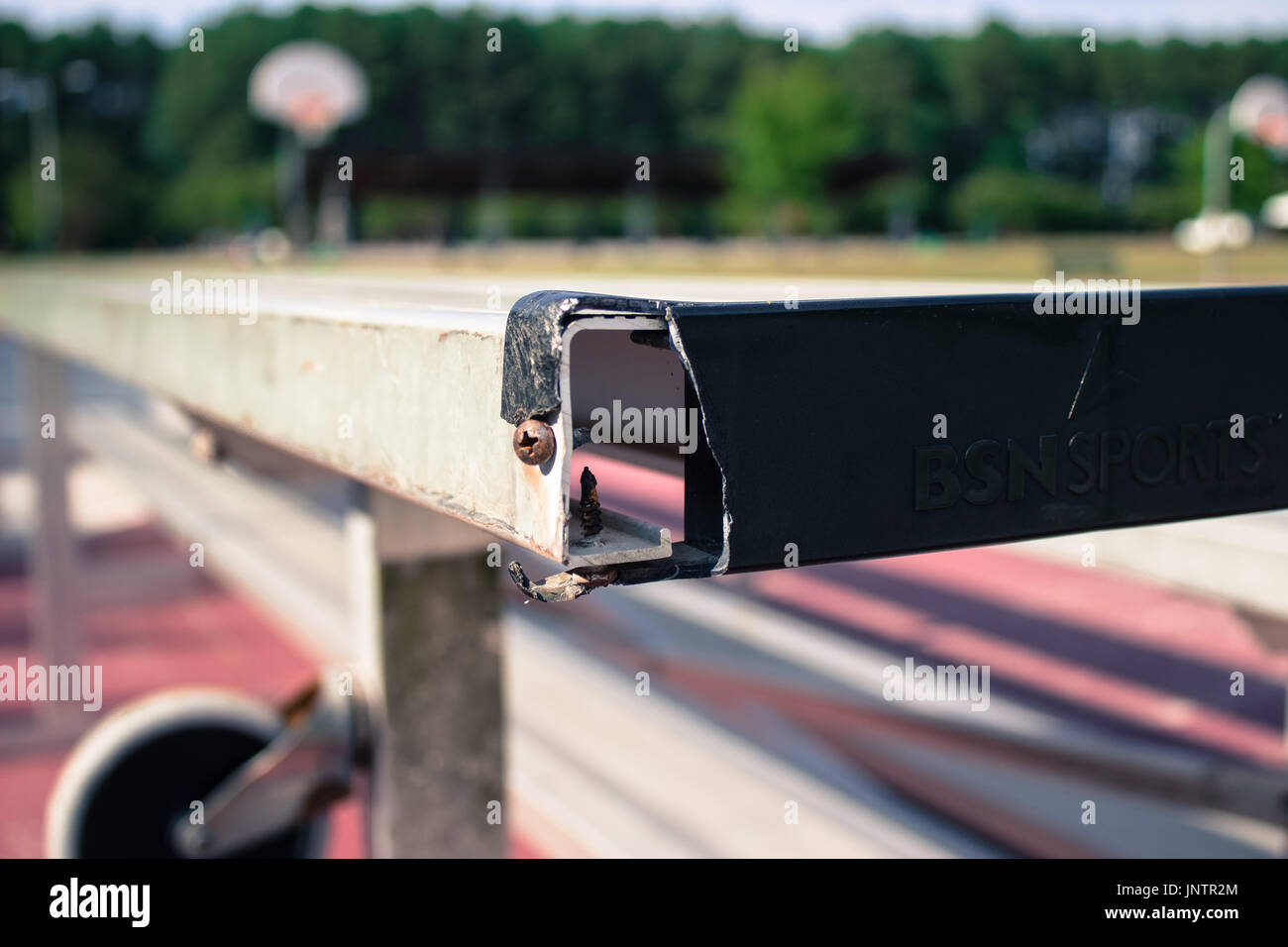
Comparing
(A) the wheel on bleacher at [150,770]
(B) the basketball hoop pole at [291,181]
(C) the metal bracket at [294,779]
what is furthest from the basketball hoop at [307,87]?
(C) the metal bracket at [294,779]

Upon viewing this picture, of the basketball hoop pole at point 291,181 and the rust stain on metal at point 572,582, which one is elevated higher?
the basketball hoop pole at point 291,181

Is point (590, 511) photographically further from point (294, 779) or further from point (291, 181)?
point (291, 181)

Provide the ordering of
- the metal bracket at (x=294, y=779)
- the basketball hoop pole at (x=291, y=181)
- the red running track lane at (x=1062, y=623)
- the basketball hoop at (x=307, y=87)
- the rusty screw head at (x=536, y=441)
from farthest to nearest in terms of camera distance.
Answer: the basketball hoop pole at (x=291, y=181) < the basketball hoop at (x=307, y=87) < the red running track lane at (x=1062, y=623) < the metal bracket at (x=294, y=779) < the rusty screw head at (x=536, y=441)

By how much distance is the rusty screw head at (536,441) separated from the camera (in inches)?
41.2

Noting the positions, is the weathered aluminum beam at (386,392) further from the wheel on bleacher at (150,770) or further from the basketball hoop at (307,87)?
the basketball hoop at (307,87)

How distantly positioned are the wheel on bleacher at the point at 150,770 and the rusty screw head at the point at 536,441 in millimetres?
2450

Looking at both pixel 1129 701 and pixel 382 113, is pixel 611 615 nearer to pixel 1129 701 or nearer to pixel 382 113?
pixel 1129 701

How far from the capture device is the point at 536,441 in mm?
1047

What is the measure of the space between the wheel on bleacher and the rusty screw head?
2.45 meters

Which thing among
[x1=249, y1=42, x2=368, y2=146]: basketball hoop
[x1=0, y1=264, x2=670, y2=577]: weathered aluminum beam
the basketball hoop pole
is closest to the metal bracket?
[x1=0, y1=264, x2=670, y2=577]: weathered aluminum beam

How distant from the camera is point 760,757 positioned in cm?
594

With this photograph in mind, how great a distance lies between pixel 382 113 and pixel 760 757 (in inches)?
3855

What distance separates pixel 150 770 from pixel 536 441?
8.59 ft

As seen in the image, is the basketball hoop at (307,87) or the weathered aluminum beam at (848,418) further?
the basketball hoop at (307,87)
